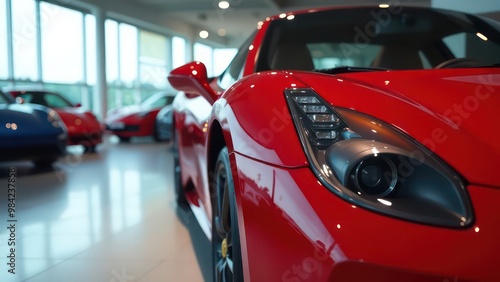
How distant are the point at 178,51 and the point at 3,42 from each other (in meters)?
8.46

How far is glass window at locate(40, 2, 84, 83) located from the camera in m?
10.2

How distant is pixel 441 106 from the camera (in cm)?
108

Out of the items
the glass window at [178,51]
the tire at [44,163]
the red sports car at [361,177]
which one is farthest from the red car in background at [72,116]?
the glass window at [178,51]

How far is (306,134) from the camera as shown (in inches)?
39.5

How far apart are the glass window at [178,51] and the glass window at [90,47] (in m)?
4.85

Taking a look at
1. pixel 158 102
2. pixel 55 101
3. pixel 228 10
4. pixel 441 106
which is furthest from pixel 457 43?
pixel 228 10

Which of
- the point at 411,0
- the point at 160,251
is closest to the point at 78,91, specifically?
the point at 411,0

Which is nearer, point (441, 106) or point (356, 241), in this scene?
point (356, 241)

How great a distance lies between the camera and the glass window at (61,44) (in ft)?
33.5

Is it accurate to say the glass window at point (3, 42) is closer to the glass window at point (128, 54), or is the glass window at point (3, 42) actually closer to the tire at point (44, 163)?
the tire at point (44, 163)

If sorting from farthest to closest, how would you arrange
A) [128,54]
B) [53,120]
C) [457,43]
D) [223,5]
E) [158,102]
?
[128,54] < [223,5] < [158,102] < [53,120] < [457,43]

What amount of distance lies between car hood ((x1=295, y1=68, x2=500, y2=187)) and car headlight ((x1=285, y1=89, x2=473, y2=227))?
34 mm

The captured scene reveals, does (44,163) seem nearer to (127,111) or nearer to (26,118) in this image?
(26,118)

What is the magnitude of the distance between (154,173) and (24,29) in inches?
244
